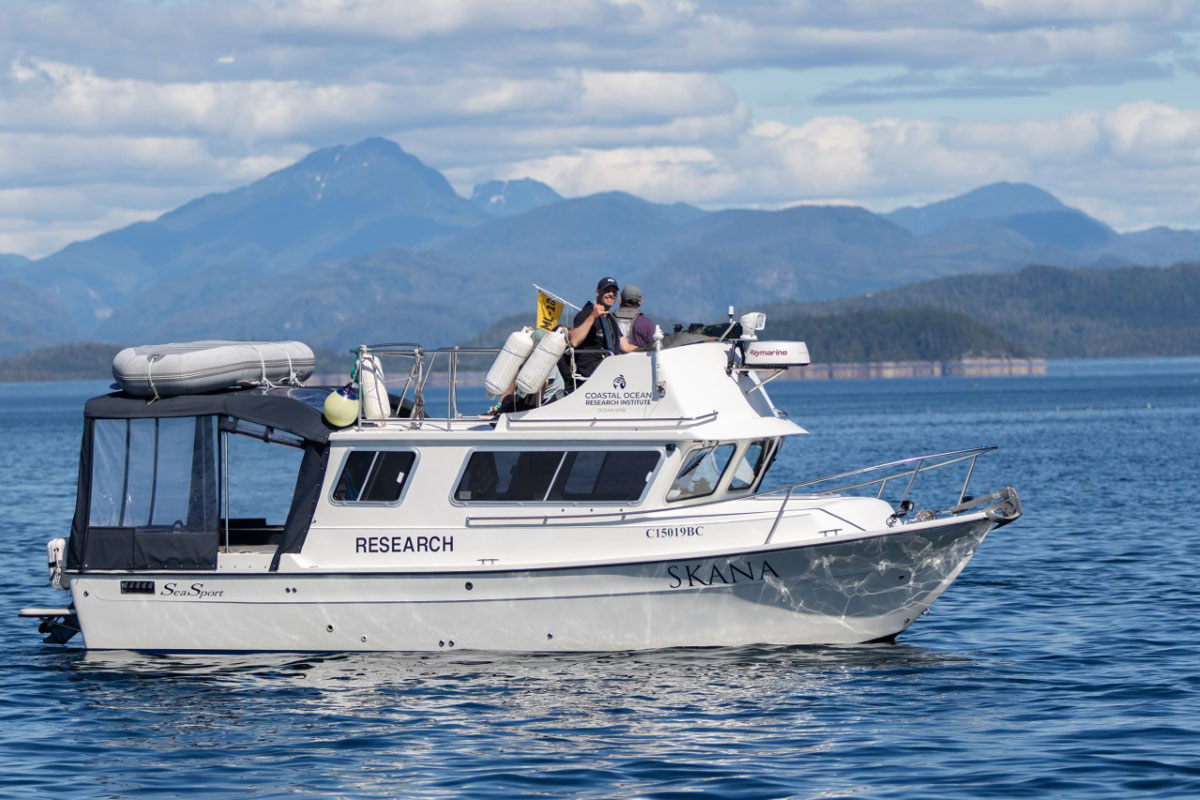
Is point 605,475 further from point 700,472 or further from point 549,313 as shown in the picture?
point 549,313

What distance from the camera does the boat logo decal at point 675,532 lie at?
1747 cm

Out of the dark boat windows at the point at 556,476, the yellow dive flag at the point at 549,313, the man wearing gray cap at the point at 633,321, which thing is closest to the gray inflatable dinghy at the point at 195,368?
the dark boat windows at the point at 556,476

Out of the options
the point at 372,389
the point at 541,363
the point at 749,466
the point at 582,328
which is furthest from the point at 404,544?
the point at 749,466

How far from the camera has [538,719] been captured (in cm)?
1526

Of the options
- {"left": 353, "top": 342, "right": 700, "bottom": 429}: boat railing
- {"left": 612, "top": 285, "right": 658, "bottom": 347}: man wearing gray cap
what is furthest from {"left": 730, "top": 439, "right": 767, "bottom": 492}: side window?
{"left": 612, "top": 285, "right": 658, "bottom": 347}: man wearing gray cap

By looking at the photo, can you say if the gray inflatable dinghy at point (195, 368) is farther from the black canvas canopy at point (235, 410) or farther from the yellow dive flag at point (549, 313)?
the yellow dive flag at point (549, 313)

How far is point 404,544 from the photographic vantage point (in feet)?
58.5

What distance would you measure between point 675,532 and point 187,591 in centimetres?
556

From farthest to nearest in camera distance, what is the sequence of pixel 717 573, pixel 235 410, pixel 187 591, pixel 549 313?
pixel 549 313
pixel 235 410
pixel 187 591
pixel 717 573

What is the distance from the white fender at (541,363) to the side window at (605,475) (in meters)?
0.92

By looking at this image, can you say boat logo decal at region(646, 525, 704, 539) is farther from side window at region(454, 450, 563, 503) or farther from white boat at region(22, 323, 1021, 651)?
side window at region(454, 450, 563, 503)

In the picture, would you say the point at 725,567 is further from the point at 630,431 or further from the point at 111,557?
the point at 111,557

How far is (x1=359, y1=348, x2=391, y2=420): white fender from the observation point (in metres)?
18.7

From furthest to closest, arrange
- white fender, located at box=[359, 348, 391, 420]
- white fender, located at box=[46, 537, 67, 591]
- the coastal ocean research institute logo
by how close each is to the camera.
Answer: white fender, located at box=[359, 348, 391, 420], white fender, located at box=[46, 537, 67, 591], the coastal ocean research institute logo
